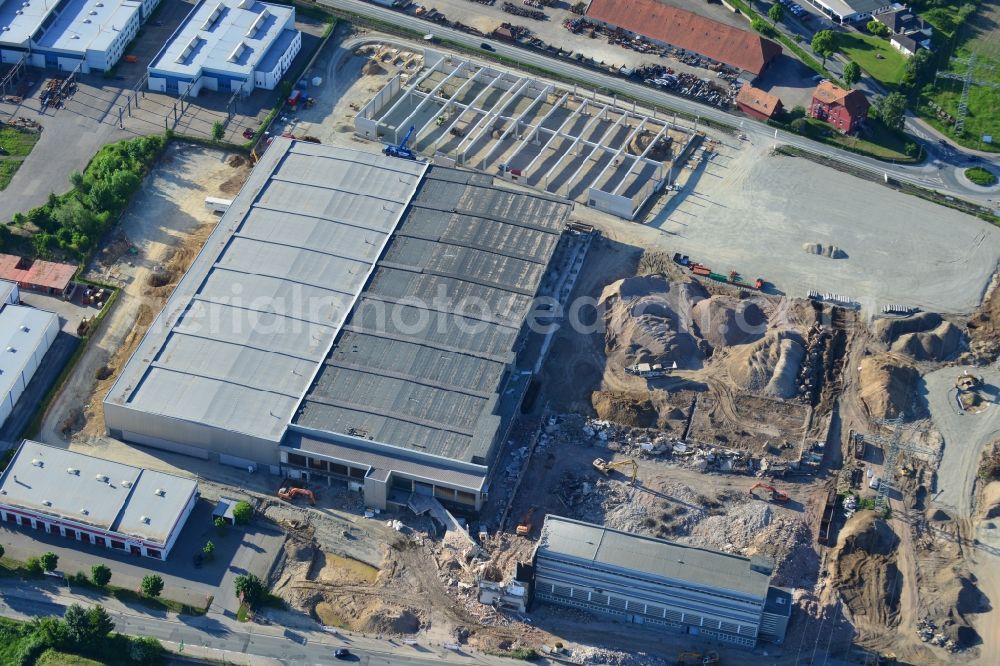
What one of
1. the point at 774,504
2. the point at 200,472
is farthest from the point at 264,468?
the point at 774,504

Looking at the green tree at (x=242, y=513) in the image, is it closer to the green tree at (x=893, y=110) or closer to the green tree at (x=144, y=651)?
the green tree at (x=144, y=651)

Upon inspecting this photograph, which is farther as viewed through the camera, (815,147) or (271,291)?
(815,147)

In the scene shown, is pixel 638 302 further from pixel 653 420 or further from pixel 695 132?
pixel 695 132

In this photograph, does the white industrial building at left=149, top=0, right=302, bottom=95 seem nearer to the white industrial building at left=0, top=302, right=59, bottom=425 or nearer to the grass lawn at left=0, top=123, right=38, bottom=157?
the grass lawn at left=0, top=123, right=38, bottom=157

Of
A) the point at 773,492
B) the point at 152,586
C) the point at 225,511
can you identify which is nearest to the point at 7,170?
the point at 225,511

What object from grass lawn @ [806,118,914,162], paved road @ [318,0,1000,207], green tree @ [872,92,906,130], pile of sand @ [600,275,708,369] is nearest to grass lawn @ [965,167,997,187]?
paved road @ [318,0,1000,207]

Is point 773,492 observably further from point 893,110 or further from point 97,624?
point 893,110
